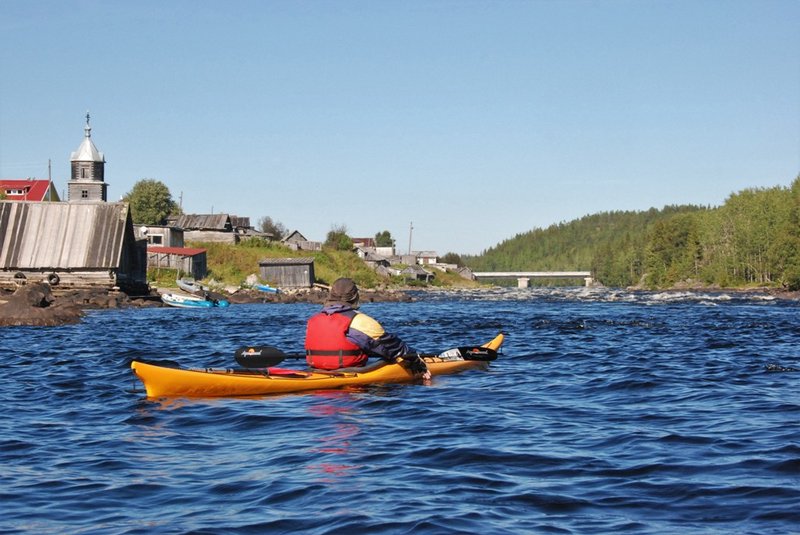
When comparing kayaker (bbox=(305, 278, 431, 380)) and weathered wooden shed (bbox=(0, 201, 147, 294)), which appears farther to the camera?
weathered wooden shed (bbox=(0, 201, 147, 294))

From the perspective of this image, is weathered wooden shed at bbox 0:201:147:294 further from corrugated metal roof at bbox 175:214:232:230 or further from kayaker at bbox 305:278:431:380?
corrugated metal roof at bbox 175:214:232:230

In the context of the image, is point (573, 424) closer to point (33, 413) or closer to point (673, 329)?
point (33, 413)

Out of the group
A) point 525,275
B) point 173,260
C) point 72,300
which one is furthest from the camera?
point 525,275

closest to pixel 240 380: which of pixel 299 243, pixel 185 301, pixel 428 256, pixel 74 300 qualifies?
pixel 74 300

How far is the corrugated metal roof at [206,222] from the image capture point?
92062 millimetres

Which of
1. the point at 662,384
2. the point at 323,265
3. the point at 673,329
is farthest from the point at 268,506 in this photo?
the point at 323,265

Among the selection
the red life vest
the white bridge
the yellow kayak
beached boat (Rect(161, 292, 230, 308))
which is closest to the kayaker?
the red life vest

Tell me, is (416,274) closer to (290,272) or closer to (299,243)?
(299,243)

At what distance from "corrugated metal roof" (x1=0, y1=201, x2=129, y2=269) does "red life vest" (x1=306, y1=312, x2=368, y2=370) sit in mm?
38049

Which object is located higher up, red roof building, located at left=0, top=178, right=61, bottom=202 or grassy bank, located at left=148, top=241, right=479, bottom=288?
red roof building, located at left=0, top=178, right=61, bottom=202

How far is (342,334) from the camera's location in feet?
42.1

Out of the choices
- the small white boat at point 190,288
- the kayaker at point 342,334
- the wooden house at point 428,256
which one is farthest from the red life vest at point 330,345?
the wooden house at point 428,256

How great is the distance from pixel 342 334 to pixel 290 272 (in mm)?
62171

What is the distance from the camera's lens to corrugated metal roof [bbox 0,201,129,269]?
4869 cm
